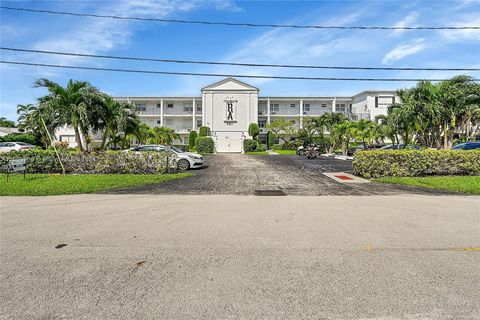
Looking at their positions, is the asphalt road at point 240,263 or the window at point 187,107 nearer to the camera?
the asphalt road at point 240,263

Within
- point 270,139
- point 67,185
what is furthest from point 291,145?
point 67,185

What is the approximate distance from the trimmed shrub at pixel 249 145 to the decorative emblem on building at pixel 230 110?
19.5ft

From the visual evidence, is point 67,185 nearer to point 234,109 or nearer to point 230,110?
point 230,110

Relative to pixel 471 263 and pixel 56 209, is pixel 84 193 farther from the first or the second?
pixel 471 263

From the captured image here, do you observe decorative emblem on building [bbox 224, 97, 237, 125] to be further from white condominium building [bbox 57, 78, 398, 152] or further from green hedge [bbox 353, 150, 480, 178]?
green hedge [bbox 353, 150, 480, 178]

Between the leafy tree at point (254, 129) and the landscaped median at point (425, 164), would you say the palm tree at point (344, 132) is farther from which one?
the landscaped median at point (425, 164)

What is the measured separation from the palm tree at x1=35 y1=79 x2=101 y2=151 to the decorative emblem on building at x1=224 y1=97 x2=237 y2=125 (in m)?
33.0

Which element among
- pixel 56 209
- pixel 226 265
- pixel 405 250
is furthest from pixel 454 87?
pixel 56 209

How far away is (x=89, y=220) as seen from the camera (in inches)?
256

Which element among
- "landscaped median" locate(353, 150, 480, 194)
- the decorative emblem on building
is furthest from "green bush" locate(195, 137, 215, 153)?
"landscaped median" locate(353, 150, 480, 194)

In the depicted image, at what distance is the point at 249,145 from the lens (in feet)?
143

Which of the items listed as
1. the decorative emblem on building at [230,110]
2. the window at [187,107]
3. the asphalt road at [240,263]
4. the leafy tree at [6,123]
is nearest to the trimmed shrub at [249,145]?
the decorative emblem on building at [230,110]

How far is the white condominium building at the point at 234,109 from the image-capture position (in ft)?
158

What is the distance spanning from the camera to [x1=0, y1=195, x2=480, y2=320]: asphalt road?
121 inches
